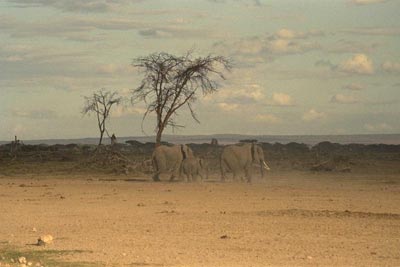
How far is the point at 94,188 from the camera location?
31.8 metres

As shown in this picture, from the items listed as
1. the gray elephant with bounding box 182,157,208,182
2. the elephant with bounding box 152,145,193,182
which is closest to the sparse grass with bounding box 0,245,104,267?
the gray elephant with bounding box 182,157,208,182

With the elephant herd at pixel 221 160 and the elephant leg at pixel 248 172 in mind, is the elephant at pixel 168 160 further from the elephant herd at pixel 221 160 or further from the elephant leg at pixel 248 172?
the elephant leg at pixel 248 172

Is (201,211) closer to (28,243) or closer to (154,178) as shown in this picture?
(28,243)

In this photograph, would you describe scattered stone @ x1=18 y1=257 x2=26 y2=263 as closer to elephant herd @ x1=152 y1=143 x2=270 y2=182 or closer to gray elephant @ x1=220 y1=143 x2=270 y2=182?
elephant herd @ x1=152 y1=143 x2=270 y2=182

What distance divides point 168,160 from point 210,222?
17.6 metres

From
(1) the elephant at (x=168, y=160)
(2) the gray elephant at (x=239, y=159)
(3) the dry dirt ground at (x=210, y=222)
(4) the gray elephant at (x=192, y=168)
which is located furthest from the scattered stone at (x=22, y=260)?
(2) the gray elephant at (x=239, y=159)

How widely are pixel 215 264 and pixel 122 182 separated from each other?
70.7 feet

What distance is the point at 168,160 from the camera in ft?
123

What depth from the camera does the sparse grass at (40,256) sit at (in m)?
14.2

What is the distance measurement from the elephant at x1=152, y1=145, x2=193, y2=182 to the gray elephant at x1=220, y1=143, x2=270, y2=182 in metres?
1.34

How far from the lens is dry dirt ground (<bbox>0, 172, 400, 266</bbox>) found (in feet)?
49.3

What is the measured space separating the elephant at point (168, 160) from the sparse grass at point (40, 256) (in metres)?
20.9

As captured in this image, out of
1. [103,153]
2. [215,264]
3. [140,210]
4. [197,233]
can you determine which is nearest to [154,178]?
[103,153]

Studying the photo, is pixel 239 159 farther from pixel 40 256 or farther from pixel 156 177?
pixel 40 256
